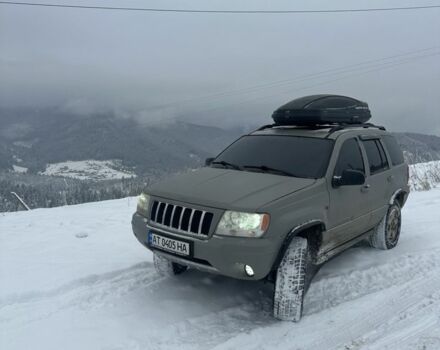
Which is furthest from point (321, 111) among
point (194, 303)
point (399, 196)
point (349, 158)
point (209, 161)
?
point (194, 303)

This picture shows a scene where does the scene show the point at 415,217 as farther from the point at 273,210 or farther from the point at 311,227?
the point at 273,210

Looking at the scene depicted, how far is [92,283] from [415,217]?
21.1ft

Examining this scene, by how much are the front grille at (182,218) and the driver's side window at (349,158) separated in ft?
5.92

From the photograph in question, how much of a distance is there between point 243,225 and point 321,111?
252 centimetres

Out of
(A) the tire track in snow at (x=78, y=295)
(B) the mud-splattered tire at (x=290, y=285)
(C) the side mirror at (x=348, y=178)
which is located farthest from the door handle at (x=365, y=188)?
(A) the tire track in snow at (x=78, y=295)

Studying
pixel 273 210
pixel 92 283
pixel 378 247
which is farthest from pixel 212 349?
pixel 378 247

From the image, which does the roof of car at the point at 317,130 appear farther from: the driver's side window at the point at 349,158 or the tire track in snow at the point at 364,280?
the tire track in snow at the point at 364,280

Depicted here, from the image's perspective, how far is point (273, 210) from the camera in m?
3.90

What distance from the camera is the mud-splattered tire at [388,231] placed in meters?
6.17

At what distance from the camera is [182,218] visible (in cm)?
419

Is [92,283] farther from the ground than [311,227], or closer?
closer

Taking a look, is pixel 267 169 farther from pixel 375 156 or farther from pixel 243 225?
pixel 375 156

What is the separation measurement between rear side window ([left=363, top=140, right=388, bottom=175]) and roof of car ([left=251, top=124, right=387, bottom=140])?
0.16m

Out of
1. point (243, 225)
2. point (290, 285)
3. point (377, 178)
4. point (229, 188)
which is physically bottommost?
point (290, 285)
